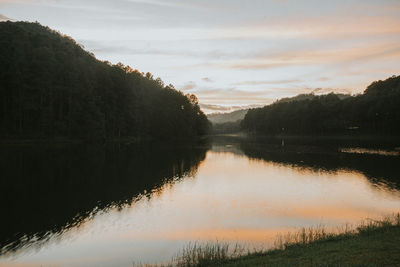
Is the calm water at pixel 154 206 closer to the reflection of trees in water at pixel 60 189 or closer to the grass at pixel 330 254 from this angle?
the reflection of trees in water at pixel 60 189

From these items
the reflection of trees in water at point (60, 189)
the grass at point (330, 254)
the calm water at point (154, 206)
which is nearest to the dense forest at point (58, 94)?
the reflection of trees in water at point (60, 189)

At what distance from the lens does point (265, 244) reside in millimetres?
20797

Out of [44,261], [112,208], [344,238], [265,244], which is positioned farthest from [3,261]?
[344,238]

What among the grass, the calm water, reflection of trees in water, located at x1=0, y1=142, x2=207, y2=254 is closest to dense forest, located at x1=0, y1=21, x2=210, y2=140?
reflection of trees in water, located at x1=0, y1=142, x2=207, y2=254

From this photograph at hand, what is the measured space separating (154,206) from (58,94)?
89.4 metres

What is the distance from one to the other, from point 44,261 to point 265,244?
1355 centimetres

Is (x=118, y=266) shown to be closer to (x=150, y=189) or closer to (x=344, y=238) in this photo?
(x=344, y=238)

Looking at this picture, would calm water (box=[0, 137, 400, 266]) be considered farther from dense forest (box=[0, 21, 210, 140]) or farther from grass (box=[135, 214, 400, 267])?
dense forest (box=[0, 21, 210, 140])

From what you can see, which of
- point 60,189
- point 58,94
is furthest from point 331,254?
point 58,94

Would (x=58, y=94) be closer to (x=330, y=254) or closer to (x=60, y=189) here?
(x=60, y=189)

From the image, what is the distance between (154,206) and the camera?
103ft

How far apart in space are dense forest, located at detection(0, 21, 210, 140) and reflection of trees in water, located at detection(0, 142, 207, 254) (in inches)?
1618

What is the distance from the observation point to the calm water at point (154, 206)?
68.1ft

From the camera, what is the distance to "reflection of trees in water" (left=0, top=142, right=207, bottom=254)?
23891 mm
